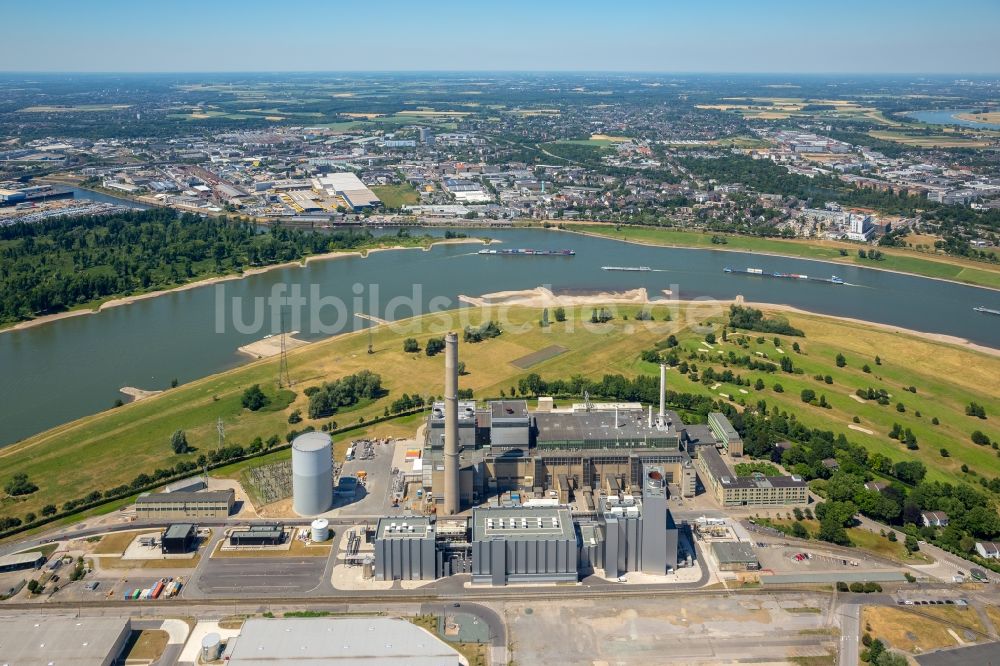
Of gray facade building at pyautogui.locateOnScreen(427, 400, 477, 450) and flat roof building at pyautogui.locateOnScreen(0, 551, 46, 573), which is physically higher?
gray facade building at pyautogui.locateOnScreen(427, 400, 477, 450)

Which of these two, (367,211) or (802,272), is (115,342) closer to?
(367,211)

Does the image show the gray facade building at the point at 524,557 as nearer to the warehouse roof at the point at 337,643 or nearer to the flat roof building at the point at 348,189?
the warehouse roof at the point at 337,643

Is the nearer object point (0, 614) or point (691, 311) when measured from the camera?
point (0, 614)

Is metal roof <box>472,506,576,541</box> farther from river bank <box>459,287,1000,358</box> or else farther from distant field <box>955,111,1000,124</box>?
distant field <box>955,111,1000,124</box>

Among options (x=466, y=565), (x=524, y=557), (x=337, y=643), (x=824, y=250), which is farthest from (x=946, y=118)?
(x=337, y=643)

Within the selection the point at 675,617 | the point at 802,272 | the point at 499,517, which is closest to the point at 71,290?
the point at 499,517

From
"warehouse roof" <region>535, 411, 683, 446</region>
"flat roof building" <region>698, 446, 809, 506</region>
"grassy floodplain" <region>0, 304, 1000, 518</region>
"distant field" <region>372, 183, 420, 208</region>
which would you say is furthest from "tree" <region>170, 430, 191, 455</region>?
"distant field" <region>372, 183, 420, 208</region>
